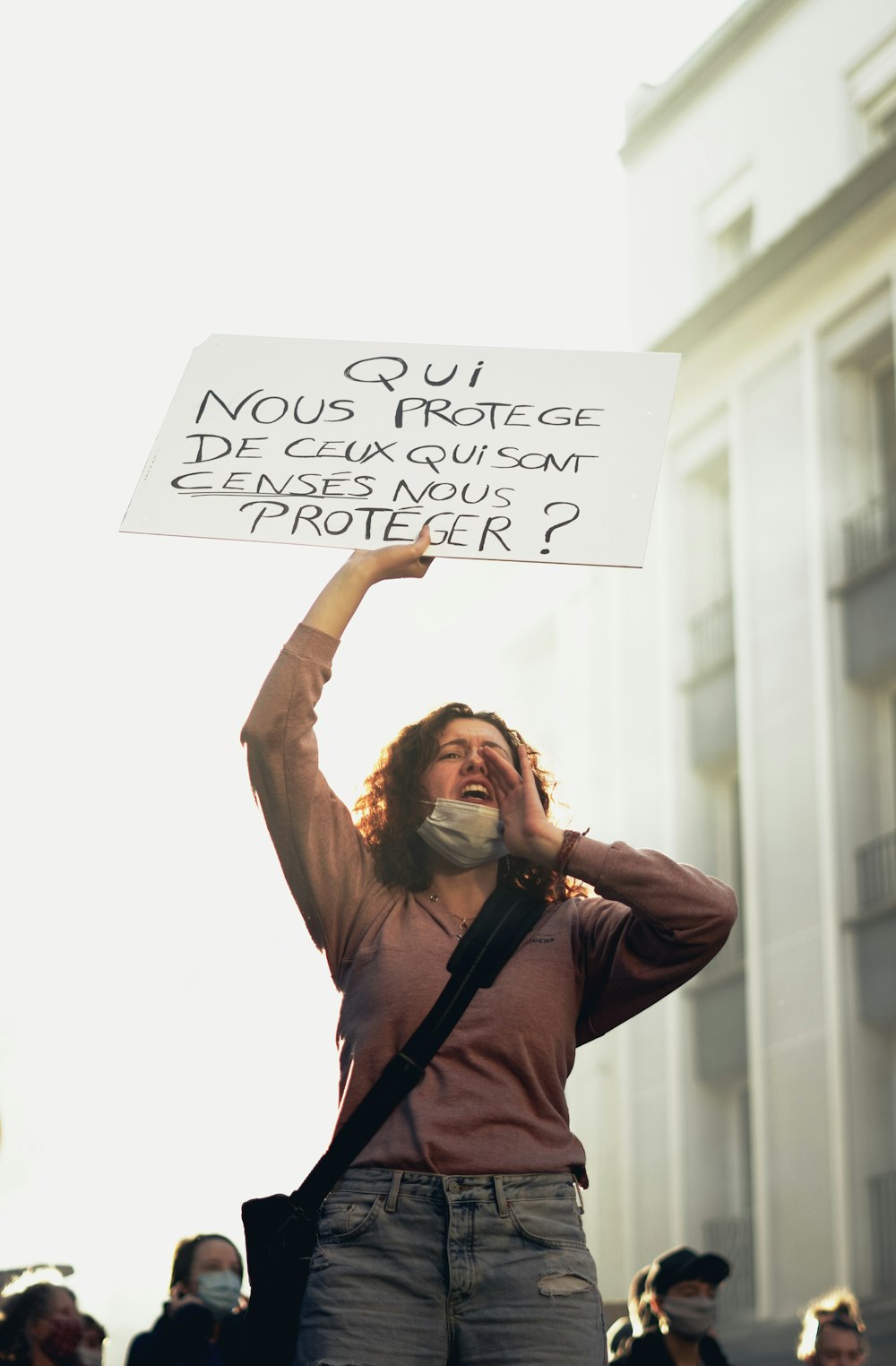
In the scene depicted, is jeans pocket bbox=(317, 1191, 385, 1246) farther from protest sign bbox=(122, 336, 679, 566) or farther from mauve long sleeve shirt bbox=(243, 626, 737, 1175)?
protest sign bbox=(122, 336, 679, 566)

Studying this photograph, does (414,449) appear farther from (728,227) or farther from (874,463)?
(728,227)

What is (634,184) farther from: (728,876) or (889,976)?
(889,976)

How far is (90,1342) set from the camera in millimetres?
6012

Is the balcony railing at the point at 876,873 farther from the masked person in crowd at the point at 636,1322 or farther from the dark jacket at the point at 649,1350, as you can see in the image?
the dark jacket at the point at 649,1350

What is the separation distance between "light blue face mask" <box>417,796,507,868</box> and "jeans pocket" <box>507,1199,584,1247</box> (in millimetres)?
597

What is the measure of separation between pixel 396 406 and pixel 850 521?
1298 cm

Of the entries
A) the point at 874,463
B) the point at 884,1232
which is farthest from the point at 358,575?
the point at 874,463

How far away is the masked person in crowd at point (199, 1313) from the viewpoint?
5.84 meters

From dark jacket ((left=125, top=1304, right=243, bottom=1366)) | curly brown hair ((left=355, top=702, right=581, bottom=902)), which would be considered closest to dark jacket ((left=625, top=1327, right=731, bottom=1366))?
dark jacket ((left=125, top=1304, right=243, bottom=1366))

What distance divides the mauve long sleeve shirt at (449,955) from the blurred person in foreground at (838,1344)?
160 inches

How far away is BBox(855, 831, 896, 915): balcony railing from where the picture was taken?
1488cm

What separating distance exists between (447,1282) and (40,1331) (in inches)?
146

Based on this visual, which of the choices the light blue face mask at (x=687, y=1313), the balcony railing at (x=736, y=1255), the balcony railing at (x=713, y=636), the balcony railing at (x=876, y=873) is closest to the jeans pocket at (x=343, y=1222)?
the light blue face mask at (x=687, y=1313)

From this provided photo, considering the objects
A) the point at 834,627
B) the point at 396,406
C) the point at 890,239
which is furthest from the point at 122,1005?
the point at 396,406
